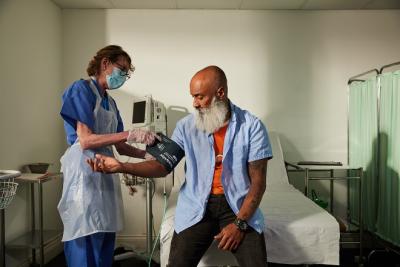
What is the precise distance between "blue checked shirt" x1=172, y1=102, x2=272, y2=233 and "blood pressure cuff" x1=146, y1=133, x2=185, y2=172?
5 cm

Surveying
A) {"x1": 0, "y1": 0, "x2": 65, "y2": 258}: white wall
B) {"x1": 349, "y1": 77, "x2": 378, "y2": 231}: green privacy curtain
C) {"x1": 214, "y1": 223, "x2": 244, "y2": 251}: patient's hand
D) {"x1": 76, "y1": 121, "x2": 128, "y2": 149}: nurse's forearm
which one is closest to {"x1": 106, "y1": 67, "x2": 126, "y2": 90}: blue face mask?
{"x1": 76, "y1": 121, "x2": 128, "y2": 149}: nurse's forearm

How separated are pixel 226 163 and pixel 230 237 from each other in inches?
12.6

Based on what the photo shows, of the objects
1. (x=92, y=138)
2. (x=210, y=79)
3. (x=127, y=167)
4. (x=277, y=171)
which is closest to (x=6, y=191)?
(x=92, y=138)

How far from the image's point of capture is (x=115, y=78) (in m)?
1.66

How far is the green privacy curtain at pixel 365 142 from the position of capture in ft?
8.86

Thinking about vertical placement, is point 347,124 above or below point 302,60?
below

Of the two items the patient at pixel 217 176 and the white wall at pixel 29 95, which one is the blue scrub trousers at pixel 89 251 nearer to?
the patient at pixel 217 176

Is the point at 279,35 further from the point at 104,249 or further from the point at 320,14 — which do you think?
the point at 104,249

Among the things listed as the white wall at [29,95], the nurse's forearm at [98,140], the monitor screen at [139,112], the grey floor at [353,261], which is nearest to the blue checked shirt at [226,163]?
the nurse's forearm at [98,140]

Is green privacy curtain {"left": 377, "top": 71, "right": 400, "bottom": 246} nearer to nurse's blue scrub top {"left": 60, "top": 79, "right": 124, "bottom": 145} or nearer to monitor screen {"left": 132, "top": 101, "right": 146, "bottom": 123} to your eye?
monitor screen {"left": 132, "top": 101, "right": 146, "bottom": 123}

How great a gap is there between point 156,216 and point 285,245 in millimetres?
1680

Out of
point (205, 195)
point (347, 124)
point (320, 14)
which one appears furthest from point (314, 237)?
point (320, 14)

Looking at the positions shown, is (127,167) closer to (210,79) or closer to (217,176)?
(217,176)

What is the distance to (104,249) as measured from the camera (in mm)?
1617
